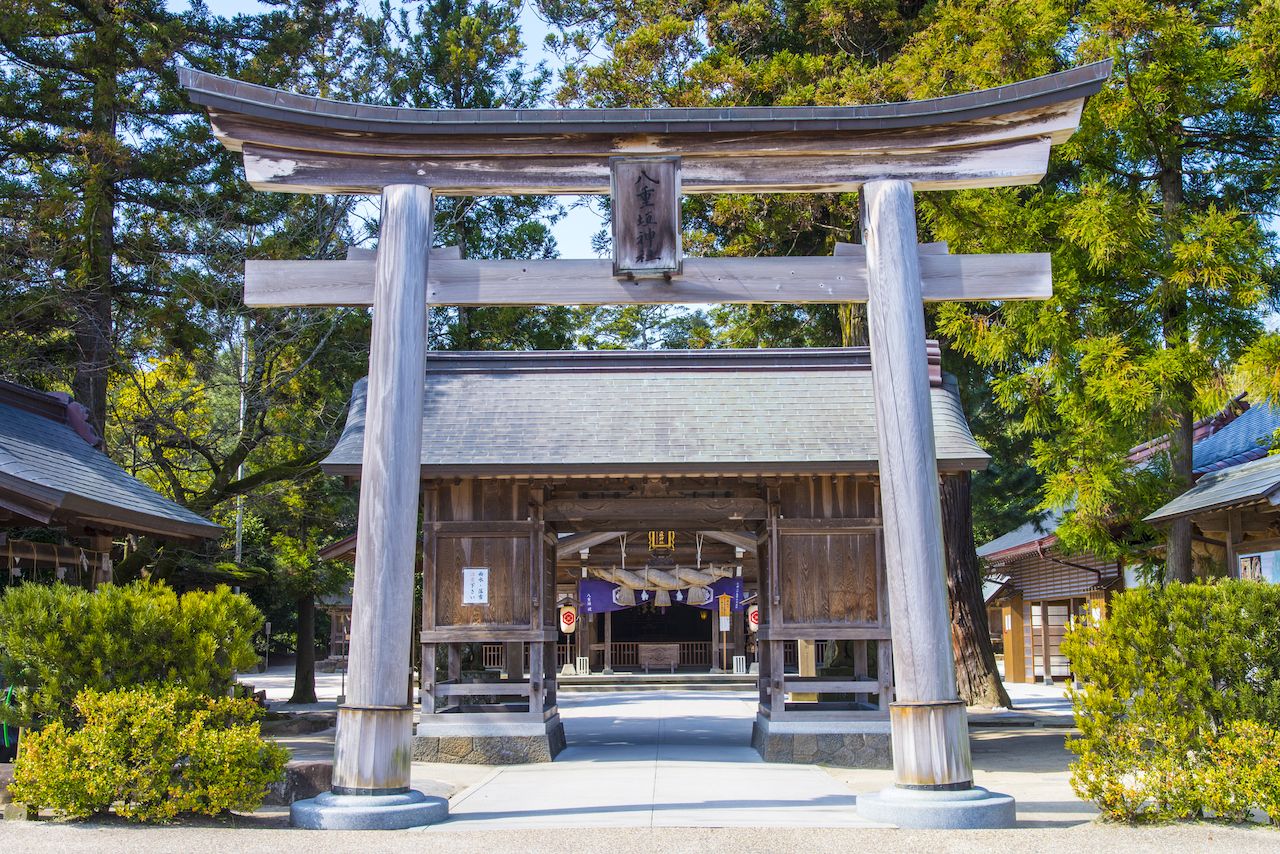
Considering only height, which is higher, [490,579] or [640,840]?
[490,579]

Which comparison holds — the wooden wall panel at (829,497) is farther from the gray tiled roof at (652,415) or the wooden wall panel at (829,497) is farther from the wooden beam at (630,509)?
the wooden beam at (630,509)

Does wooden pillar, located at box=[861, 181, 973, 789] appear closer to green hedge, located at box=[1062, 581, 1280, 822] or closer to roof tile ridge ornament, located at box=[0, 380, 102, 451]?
green hedge, located at box=[1062, 581, 1280, 822]

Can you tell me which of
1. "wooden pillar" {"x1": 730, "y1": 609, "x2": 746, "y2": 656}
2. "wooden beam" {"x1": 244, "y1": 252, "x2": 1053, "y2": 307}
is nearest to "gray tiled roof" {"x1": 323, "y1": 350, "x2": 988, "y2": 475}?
"wooden beam" {"x1": 244, "y1": 252, "x2": 1053, "y2": 307}

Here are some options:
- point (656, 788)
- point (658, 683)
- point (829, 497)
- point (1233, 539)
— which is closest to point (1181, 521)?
point (1233, 539)

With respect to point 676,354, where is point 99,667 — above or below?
below

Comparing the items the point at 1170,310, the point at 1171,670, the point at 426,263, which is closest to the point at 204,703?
the point at 426,263

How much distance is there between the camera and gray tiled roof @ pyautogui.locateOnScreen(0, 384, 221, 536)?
1017 cm

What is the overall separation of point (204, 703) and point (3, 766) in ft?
7.62

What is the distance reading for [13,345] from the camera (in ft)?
59.3

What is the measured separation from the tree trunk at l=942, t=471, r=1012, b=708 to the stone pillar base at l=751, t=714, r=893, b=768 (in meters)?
7.60

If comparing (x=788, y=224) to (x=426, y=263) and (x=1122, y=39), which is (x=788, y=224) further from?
(x=426, y=263)

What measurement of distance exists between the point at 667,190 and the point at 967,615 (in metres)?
13.4

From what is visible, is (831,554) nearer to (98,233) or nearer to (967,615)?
(967,615)

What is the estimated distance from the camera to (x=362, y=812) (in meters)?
7.49
